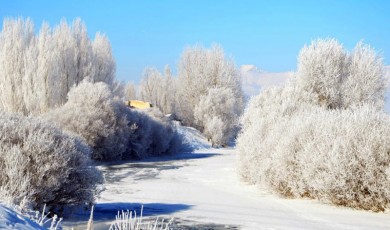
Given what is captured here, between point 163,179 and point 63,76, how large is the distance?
2055 centimetres

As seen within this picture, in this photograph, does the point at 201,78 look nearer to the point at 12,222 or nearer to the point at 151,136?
the point at 151,136

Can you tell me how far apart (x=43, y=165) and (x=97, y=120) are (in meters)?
15.2

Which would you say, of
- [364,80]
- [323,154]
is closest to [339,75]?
[364,80]

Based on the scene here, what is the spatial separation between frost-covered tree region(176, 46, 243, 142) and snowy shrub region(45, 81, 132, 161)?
22515mm

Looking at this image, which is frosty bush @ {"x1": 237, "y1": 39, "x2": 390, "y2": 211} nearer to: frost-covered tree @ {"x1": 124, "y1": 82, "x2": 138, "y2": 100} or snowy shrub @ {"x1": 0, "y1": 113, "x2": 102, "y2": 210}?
snowy shrub @ {"x1": 0, "y1": 113, "x2": 102, "y2": 210}

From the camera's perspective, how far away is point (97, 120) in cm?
2350

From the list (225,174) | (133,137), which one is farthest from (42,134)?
(133,137)

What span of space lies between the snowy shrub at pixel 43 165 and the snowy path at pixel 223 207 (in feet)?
2.28

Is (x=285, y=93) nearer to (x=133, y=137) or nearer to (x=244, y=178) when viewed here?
(x=244, y=178)

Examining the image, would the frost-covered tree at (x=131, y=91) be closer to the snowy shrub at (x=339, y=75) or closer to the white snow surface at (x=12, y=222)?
the snowy shrub at (x=339, y=75)

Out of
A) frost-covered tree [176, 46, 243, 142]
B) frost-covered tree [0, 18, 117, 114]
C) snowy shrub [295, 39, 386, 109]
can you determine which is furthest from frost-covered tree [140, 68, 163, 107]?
snowy shrub [295, 39, 386, 109]

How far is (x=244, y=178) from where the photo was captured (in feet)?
49.0

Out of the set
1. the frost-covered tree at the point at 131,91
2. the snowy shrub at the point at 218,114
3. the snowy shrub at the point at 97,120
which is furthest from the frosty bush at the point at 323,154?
the frost-covered tree at the point at 131,91

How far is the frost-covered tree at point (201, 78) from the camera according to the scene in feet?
162
